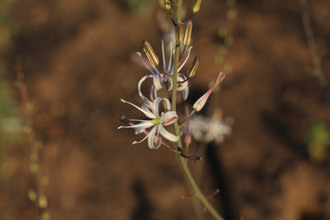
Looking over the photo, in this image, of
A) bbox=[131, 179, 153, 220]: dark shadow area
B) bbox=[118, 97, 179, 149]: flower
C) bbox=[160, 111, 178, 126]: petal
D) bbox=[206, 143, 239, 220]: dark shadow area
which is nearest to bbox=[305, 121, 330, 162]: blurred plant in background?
bbox=[206, 143, 239, 220]: dark shadow area

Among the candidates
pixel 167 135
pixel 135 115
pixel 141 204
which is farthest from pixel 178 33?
pixel 135 115

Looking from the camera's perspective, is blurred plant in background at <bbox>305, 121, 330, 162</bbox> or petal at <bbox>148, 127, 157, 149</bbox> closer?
petal at <bbox>148, 127, 157, 149</bbox>

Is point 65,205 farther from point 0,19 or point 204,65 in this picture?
point 0,19

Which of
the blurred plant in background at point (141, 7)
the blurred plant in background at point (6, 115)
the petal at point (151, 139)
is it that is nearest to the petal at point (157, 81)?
the petal at point (151, 139)

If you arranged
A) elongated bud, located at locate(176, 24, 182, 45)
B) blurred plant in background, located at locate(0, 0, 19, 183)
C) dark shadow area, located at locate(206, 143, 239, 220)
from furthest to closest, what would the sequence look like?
blurred plant in background, located at locate(0, 0, 19, 183) → dark shadow area, located at locate(206, 143, 239, 220) → elongated bud, located at locate(176, 24, 182, 45)

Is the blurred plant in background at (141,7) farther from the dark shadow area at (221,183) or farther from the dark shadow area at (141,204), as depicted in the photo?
the dark shadow area at (141,204)

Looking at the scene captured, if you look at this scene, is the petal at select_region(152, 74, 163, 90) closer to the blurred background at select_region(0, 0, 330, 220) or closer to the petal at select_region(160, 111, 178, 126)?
the petal at select_region(160, 111, 178, 126)

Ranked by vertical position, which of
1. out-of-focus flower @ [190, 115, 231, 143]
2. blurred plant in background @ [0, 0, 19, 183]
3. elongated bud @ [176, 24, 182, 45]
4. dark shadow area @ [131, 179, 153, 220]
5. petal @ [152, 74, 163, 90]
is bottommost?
dark shadow area @ [131, 179, 153, 220]

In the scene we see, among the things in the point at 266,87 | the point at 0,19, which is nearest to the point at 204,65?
the point at 266,87
